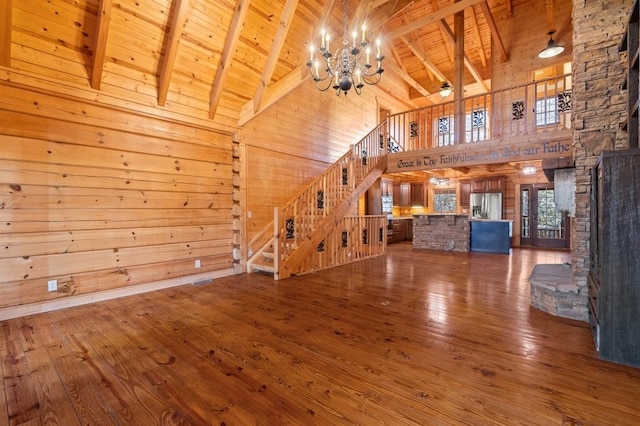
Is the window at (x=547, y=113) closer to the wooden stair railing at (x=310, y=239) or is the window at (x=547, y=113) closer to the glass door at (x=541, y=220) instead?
the glass door at (x=541, y=220)

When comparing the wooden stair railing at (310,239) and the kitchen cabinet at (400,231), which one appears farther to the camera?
the kitchen cabinet at (400,231)

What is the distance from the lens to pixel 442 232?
8.30 m

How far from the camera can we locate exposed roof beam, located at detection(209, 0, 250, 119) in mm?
4074

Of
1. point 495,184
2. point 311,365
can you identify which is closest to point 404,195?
point 495,184

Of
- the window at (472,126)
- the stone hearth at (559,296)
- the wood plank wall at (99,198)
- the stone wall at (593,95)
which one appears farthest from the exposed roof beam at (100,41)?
the window at (472,126)

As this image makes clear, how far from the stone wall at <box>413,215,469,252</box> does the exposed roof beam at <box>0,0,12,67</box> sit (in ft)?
28.3

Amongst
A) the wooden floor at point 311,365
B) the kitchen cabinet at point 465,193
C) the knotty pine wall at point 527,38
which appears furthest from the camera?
the kitchen cabinet at point 465,193

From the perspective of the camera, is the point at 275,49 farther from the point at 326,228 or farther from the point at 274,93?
the point at 326,228

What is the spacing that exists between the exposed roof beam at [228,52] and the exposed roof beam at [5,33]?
7.62 feet

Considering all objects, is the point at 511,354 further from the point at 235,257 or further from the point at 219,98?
the point at 219,98

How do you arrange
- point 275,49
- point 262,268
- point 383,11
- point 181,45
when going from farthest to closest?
point 262,268, point 383,11, point 275,49, point 181,45

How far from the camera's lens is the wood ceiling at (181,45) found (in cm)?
335

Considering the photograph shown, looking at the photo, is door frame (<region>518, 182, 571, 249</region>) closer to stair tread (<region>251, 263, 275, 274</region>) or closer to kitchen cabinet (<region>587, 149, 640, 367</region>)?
kitchen cabinet (<region>587, 149, 640, 367</region>)

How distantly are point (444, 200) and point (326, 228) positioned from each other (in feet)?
23.6
